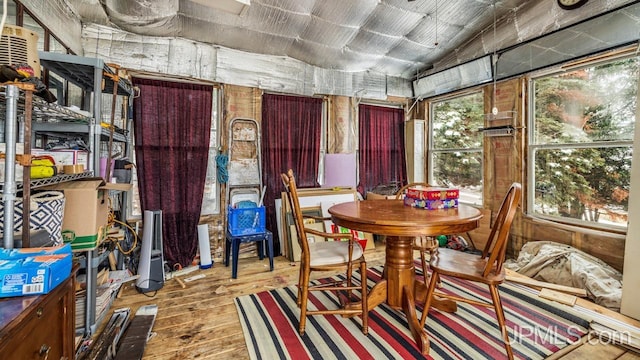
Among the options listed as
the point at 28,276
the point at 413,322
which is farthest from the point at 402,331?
the point at 28,276

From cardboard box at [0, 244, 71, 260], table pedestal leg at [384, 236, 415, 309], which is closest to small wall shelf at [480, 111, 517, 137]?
table pedestal leg at [384, 236, 415, 309]

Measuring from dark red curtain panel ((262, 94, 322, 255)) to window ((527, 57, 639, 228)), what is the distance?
100 inches

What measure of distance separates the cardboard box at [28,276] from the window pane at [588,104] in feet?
13.2

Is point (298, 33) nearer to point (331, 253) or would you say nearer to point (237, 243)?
point (237, 243)

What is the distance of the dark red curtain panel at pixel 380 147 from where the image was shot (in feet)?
14.0

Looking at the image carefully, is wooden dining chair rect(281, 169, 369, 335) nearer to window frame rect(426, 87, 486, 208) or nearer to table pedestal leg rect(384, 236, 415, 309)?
table pedestal leg rect(384, 236, 415, 309)

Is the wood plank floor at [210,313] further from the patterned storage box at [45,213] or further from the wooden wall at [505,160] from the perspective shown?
the patterned storage box at [45,213]

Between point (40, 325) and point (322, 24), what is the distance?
3211 millimetres

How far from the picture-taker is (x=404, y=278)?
211 centimetres

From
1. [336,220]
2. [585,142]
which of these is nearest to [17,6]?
[336,220]

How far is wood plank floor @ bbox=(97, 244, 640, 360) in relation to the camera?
5.69 feet

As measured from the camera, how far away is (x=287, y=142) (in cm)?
372

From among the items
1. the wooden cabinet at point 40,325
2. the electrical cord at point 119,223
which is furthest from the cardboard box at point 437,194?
the electrical cord at point 119,223

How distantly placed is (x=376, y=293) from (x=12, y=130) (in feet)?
6.96
